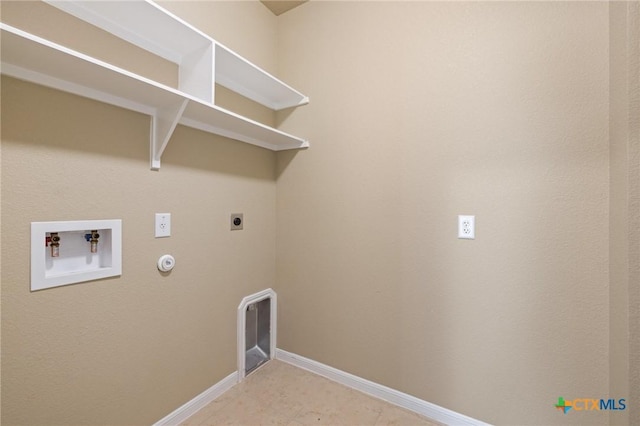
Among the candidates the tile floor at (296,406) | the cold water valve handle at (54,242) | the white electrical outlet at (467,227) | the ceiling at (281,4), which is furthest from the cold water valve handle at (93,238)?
the ceiling at (281,4)

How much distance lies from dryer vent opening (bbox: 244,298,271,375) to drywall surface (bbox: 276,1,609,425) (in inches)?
6.5

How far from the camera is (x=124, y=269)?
47.3 inches

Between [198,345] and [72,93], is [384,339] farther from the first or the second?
[72,93]

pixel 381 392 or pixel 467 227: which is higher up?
pixel 467 227

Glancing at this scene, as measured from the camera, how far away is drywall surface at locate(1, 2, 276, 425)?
3.05 ft

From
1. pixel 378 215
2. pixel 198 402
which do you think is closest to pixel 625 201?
pixel 378 215

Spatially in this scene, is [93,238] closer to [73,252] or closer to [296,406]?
[73,252]

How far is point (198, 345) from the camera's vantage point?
5.01 ft

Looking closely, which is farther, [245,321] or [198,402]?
[245,321]

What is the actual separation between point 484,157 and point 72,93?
73.8 inches

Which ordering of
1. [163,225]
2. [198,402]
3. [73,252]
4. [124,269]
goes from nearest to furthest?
1. [73,252]
2. [124,269]
3. [163,225]
4. [198,402]

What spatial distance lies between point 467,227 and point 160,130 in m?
1.66

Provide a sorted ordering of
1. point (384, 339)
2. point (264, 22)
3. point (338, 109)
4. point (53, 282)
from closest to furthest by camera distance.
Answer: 1. point (53, 282)
2. point (384, 339)
3. point (338, 109)
4. point (264, 22)

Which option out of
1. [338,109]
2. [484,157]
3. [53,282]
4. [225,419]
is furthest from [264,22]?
[225,419]
